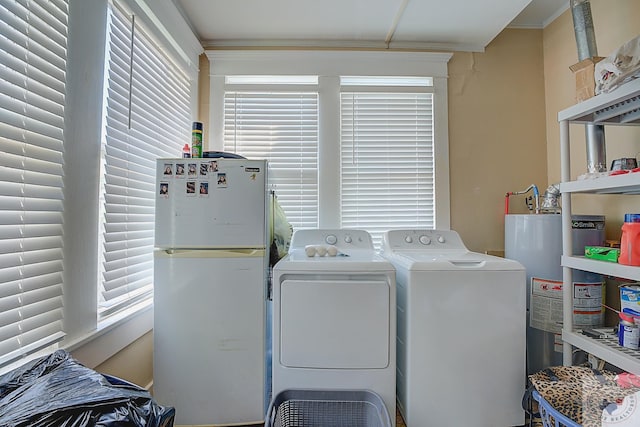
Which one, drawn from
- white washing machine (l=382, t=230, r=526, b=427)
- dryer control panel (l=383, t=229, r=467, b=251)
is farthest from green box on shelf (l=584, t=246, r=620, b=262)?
dryer control panel (l=383, t=229, r=467, b=251)

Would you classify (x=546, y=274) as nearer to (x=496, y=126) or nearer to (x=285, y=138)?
(x=496, y=126)

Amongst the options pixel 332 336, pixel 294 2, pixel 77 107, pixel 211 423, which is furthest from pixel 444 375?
pixel 294 2

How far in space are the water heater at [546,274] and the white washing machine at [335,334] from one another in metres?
1.04

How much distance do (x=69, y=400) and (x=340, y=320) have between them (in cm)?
98

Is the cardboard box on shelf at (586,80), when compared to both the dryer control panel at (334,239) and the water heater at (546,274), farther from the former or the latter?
the dryer control panel at (334,239)

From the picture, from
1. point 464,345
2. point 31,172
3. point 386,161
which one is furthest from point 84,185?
point 386,161

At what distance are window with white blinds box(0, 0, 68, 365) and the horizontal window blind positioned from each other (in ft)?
→ 5.74

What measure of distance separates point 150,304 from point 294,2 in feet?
6.77

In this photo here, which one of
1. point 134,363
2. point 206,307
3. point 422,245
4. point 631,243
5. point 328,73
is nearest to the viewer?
point 631,243

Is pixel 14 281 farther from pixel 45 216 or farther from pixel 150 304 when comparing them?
pixel 150 304

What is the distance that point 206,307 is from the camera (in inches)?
60.1

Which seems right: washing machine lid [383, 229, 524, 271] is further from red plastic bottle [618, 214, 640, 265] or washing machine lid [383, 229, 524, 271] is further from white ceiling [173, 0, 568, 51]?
white ceiling [173, 0, 568, 51]

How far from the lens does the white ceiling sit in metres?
2.02

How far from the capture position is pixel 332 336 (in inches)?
56.8
